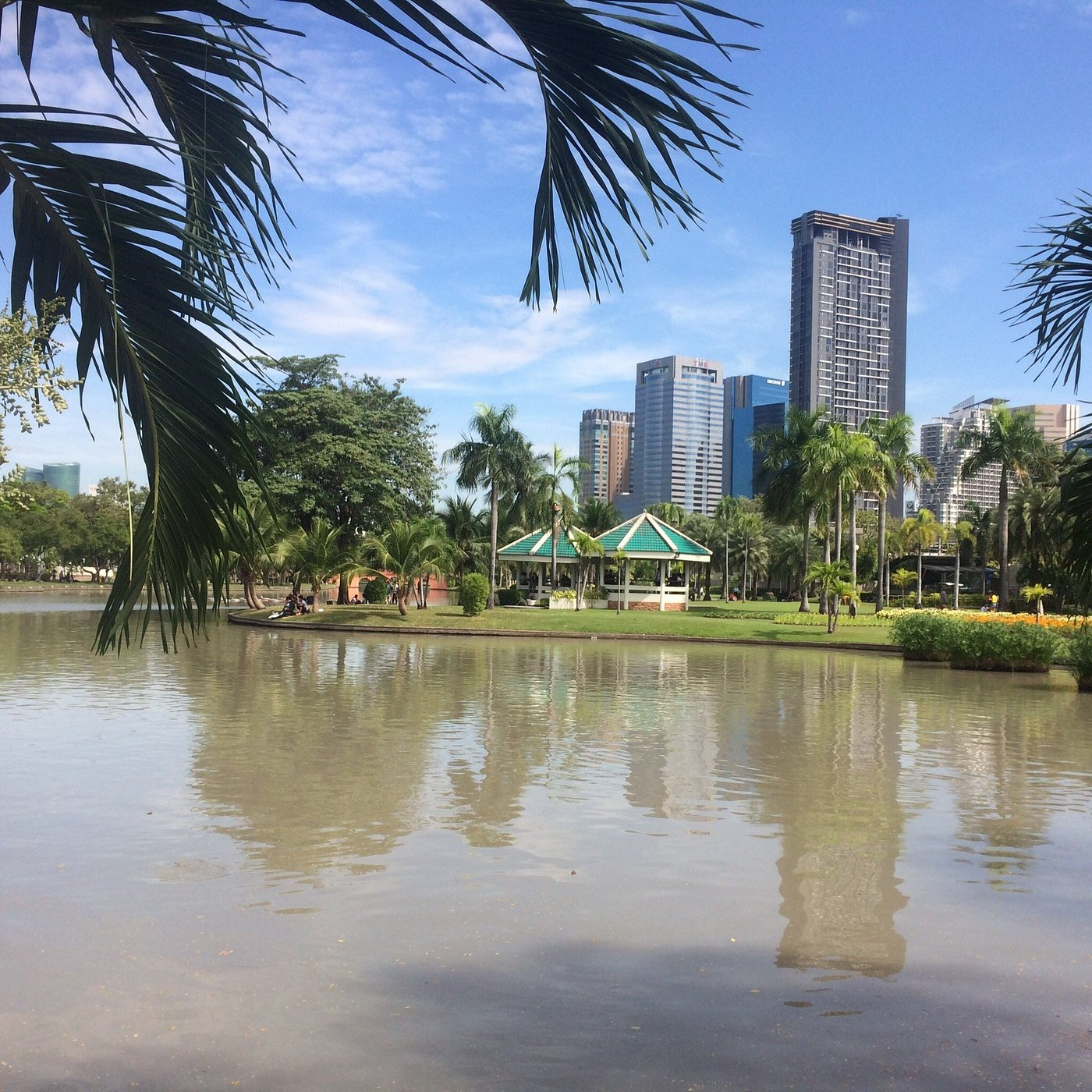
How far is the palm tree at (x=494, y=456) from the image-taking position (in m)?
46.5

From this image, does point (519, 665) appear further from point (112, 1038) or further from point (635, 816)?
point (112, 1038)

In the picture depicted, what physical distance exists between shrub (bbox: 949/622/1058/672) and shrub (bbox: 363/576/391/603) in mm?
23385

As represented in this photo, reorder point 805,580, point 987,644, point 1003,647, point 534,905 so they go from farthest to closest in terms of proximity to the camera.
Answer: point 805,580
point 987,644
point 1003,647
point 534,905

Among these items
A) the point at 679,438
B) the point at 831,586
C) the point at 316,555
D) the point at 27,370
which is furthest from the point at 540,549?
the point at 679,438

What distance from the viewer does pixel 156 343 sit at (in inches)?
133

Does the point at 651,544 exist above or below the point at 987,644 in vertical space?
above

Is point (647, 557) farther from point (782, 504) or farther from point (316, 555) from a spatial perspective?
point (316, 555)

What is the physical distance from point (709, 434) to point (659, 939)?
176m

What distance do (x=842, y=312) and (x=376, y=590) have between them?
116494 mm

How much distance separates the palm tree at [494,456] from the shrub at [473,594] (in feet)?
23.2

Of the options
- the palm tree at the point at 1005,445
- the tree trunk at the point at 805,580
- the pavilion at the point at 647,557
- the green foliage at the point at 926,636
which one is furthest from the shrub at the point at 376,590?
the palm tree at the point at 1005,445

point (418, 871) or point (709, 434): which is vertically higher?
point (709, 434)

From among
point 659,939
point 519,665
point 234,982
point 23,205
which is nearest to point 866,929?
point 659,939

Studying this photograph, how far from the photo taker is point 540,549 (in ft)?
170
